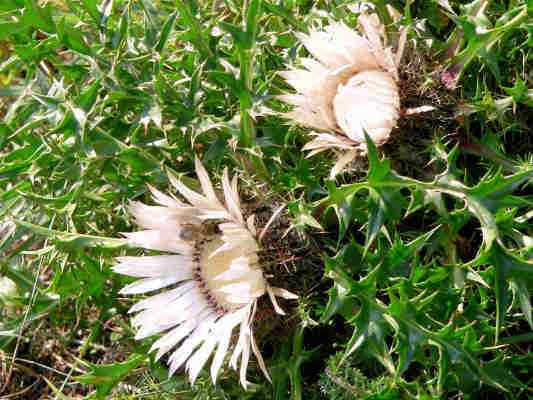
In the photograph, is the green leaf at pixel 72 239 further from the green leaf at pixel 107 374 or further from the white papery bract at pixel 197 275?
the green leaf at pixel 107 374

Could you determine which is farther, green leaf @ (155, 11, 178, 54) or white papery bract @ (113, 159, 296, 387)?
green leaf @ (155, 11, 178, 54)

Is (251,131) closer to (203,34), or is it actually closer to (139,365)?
(203,34)

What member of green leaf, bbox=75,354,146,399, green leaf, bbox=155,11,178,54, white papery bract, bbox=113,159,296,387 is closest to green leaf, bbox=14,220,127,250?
white papery bract, bbox=113,159,296,387

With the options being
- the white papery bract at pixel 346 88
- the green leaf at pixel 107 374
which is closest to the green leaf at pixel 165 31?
the white papery bract at pixel 346 88

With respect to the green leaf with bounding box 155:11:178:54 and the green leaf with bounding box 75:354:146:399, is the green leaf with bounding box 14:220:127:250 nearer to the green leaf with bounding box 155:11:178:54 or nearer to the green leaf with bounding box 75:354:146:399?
the green leaf with bounding box 75:354:146:399

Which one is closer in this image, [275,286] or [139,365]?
[275,286]

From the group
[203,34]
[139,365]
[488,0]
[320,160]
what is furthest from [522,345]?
[203,34]
